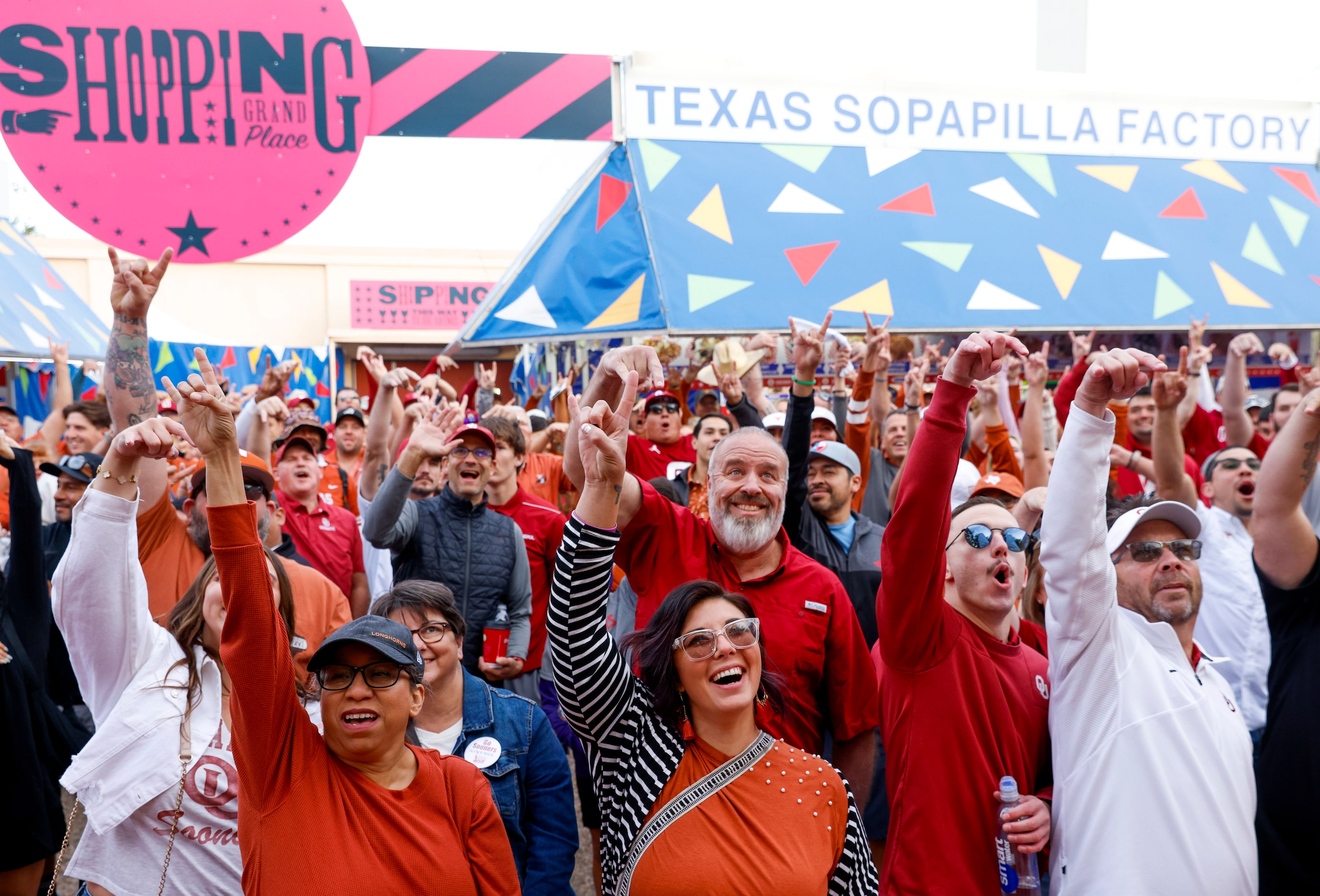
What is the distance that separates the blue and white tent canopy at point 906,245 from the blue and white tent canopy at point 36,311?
247cm

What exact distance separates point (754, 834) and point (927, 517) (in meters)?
0.80

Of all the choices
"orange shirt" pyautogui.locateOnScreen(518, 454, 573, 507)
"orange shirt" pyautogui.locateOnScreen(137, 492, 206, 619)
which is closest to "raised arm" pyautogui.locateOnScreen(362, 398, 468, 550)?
"orange shirt" pyautogui.locateOnScreen(137, 492, 206, 619)

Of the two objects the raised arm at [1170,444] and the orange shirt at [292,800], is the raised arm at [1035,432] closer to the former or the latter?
the raised arm at [1170,444]

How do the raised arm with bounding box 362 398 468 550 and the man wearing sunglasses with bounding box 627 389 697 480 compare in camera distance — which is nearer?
the raised arm with bounding box 362 398 468 550

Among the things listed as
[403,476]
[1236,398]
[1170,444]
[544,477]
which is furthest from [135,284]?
[1236,398]

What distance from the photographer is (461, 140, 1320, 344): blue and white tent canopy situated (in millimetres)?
6230

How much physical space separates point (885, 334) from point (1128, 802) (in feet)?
10.9

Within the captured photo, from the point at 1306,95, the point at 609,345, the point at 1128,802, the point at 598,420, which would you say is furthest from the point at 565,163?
the point at 1128,802

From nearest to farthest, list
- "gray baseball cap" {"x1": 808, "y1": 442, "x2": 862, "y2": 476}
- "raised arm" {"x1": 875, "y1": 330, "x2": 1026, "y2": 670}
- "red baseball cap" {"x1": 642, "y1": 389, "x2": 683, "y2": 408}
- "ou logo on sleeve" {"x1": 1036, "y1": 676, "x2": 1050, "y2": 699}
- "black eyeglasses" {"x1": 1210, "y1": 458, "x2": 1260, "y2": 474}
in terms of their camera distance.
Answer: "raised arm" {"x1": 875, "y1": 330, "x2": 1026, "y2": 670}
"ou logo on sleeve" {"x1": 1036, "y1": 676, "x2": 1050, "y2": 699}
"gray baseball cap" {"x1": 808, "y1": 442, "x2": 862, "y2": 476}
"black eyeglasses" {"x1": 1210, "y1": 458, "x2": 1260, "y2": 474}
"red baseball cap" {"x1": 642, "y1": 389, "x2": 683, "y2": 408}

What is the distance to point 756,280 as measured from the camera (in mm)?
6363

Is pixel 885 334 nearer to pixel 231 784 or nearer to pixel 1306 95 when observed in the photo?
pixel 231 784

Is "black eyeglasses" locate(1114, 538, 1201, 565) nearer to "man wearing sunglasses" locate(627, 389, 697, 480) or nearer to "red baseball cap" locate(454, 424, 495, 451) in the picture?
"red baseball cap" locate(454, 424, 495, 451)

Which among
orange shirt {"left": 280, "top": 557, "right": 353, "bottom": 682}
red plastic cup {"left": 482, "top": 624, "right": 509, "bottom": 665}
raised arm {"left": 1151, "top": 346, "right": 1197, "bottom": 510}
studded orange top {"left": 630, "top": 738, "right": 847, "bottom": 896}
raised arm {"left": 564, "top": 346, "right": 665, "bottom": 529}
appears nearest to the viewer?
studded orange top {"left": 630, "top": 738, "right": 847, "bottom": 896}

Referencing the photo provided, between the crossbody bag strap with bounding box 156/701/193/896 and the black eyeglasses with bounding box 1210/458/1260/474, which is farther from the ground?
the black eyeglasses with bounding box 1210/458/1260/474
